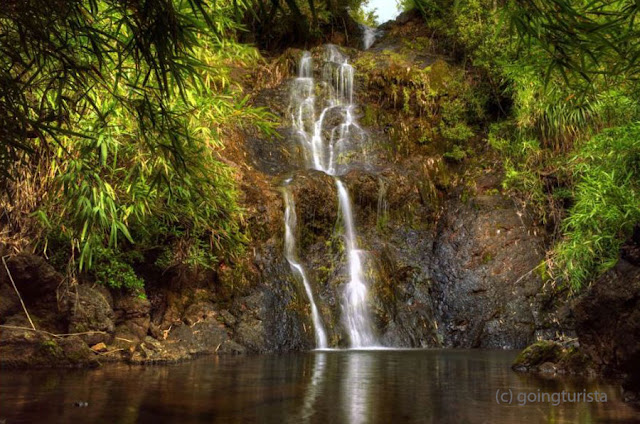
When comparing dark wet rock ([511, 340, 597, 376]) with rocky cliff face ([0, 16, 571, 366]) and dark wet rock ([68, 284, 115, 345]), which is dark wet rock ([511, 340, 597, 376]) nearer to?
rocky cliff face ([0, 16, 571, 366])

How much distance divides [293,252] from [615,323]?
607 centimetres

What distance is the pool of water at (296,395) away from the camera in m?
3.19

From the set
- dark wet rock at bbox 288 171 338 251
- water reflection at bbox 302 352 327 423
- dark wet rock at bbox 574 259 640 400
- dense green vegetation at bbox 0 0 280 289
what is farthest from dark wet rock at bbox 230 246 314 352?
dark wet rock at bbox 574 259 640 400

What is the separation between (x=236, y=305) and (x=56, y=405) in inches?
186

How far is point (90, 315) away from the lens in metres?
6.14

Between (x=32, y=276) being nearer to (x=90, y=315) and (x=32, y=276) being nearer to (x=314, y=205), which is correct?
(x=90, y=315)

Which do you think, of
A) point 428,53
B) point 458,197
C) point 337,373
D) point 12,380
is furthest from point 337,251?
point 428,53

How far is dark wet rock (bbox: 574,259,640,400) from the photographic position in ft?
12.1

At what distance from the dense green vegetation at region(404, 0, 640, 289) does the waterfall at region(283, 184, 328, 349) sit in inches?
148

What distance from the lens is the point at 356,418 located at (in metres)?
3.19

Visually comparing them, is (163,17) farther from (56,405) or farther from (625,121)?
(625,121)

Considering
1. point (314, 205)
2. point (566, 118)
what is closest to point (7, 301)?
point (314, 205)

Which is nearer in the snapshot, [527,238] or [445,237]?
[527,238]

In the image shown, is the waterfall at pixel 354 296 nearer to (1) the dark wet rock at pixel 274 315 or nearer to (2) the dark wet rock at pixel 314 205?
(2) the dark wet rock at pixel 314 205
